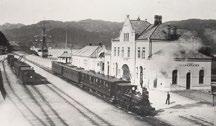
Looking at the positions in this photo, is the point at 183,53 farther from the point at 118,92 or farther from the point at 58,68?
the point at 58,68

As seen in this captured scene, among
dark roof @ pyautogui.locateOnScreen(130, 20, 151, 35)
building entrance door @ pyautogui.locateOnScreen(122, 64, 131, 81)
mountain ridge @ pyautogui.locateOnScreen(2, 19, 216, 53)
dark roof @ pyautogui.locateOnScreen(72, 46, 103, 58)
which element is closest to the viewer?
mountain ridge @ pyautogui.locateOnScreen(2, 19, 216, 53)

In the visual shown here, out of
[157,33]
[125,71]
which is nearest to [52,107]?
[157,33]

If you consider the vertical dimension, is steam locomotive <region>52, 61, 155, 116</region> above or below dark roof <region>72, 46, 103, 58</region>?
below

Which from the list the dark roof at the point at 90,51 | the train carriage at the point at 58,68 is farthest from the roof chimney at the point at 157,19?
the dark roof at the point at 90,51

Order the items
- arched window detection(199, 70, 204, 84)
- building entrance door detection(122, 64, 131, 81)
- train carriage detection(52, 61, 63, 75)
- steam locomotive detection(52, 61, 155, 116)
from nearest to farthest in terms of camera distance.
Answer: steam locomotive detection(52, 61, 155, 116) → arched window detection(199, 70, 204, 84) → building entrance door detection(122, 64, 131, 81) → train carriage detection(52, 61, 63, 75)

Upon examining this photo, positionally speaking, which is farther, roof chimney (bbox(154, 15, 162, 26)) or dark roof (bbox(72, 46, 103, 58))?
dark roof (bbox(72, 46, 103, 58))

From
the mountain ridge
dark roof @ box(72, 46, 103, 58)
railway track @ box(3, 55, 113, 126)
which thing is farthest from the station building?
dark roof @ box(72, 46, 103, 58)

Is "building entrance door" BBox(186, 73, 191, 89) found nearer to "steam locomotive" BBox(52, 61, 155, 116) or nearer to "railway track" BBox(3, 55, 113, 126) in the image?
"steam locomotive" BBox(52, 61, 155, 116)
